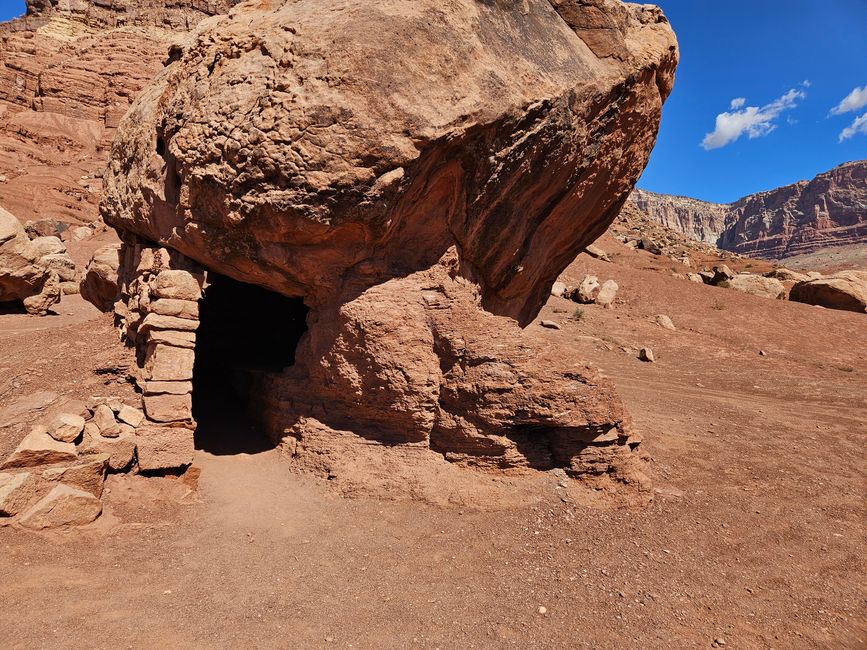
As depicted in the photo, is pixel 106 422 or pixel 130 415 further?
pixel 130 415

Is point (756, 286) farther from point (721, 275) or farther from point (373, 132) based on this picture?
point (373, 132)

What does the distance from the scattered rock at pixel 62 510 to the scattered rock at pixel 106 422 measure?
57 cm

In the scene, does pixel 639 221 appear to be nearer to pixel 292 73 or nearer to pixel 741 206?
pixel 292 73

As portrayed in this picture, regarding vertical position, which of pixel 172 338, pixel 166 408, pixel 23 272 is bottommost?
pixel 166 408

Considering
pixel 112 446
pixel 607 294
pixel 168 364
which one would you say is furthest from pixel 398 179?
pixel 607 294

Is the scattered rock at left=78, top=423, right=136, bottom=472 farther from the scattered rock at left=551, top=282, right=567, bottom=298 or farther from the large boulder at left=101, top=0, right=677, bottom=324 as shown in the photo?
the scattered rock at left=551, top=282, right=567, bottom=298

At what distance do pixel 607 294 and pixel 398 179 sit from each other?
13.6 meters

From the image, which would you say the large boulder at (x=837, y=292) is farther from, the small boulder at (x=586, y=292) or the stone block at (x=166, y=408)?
the stone block at (x=166, y=408)

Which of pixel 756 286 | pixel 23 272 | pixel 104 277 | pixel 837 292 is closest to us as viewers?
pixel 104 277

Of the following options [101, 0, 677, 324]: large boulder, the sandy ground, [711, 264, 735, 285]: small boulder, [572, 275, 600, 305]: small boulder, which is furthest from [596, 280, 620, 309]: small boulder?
[101, 0, 677, 324]: large boulder

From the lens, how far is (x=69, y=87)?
3023 centimetres

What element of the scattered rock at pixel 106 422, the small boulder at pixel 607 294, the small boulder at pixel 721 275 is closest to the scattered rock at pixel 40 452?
the scattered rock at pixel 106 422

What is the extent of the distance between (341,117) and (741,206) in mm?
120742

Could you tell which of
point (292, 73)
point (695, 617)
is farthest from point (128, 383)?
point (695, 617)
